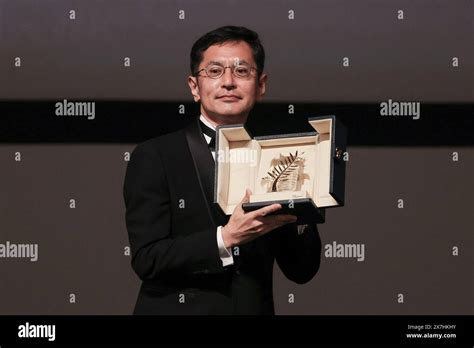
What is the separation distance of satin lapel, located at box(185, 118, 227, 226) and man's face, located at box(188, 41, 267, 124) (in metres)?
0.07

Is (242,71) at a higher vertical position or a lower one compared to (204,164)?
higher

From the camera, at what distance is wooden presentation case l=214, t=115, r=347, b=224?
9.84ft

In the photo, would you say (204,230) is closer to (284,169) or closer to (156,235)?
(156,235)

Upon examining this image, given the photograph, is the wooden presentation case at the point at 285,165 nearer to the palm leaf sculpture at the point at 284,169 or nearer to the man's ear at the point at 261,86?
the palm leaf sculpture at the point at 284,169

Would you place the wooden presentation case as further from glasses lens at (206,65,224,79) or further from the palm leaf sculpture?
glasses lens at (206,65,224,79)

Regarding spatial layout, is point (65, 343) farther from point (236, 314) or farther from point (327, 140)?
point (327, 140)

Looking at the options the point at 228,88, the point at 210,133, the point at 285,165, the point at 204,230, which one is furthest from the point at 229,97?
the point at 204,230

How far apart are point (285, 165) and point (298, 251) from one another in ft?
0.85

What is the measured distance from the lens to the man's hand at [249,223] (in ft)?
9.50

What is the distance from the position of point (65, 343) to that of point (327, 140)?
1.18m

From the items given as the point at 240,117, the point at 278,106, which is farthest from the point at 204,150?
the point at 278,106

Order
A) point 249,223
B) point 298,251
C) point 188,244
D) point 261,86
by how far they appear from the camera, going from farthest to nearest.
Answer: point 261,86 → point 298,251 → point 188,244 → point 249,223

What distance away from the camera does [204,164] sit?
317 centimetres

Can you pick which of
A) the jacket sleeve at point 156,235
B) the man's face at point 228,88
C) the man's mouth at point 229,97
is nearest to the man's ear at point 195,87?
the man's face at point 228,88
